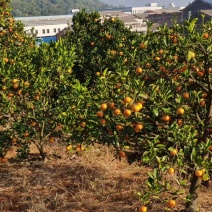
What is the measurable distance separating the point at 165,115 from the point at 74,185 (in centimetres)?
301

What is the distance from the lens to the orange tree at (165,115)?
3377 mm

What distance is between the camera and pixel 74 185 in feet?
19.8

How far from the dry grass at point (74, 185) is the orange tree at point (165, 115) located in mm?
1302

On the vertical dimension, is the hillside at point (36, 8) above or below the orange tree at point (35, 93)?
above

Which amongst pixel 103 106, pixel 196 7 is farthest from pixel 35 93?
pixel 196 7

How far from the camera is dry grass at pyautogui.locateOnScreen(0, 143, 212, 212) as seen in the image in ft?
17.5

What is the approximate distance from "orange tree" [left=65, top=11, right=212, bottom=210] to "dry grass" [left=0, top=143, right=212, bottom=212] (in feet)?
4.27

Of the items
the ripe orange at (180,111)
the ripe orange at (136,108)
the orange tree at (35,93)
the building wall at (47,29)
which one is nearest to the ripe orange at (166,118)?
the ripe orange at (180,111)

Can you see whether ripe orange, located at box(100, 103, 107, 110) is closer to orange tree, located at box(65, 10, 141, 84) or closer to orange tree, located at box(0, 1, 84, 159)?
orange tree, located at box(0, 1, 84, 159)

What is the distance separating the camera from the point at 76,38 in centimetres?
1091

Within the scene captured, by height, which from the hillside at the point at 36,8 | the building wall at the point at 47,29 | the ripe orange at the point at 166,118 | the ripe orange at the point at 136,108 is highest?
the hillside at the point at 36,8

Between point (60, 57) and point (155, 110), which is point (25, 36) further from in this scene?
point (155, 110)

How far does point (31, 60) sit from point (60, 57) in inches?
26.7

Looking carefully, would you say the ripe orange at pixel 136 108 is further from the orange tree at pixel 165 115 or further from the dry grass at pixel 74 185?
the dry grass at pixel 74 185
